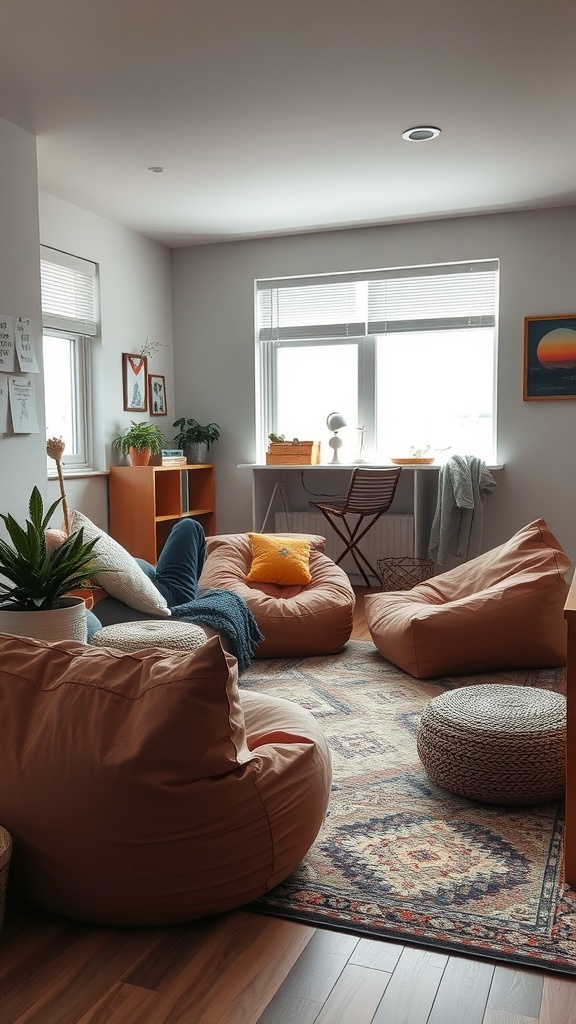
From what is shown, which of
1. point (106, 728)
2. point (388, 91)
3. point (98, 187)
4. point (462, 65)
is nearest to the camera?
point (106, 728)

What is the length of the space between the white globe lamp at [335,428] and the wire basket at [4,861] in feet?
15.6

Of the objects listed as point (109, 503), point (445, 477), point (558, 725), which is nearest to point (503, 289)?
point (445, 477)

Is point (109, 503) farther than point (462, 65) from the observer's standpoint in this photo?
Yes

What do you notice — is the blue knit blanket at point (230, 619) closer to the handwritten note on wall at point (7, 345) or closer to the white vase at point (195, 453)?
the handwritten note on wall at point (7, 345)

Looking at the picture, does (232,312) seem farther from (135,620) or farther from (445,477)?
(135,620)

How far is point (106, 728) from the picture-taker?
1.71m

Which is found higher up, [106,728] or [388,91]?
[388,91]

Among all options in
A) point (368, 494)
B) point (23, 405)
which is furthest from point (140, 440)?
point (23, 405)

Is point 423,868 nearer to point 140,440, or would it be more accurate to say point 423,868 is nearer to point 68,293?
point 140,440

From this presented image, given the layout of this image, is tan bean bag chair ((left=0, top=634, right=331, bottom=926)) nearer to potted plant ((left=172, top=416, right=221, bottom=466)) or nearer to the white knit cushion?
the white knit cushion

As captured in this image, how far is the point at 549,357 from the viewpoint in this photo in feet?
19.3

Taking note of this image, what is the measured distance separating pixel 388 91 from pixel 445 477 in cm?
262

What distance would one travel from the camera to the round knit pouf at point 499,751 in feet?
7.82

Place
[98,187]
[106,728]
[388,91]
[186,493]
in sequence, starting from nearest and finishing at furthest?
[106,728]
[388,91]
[98,187]
[186,493]
